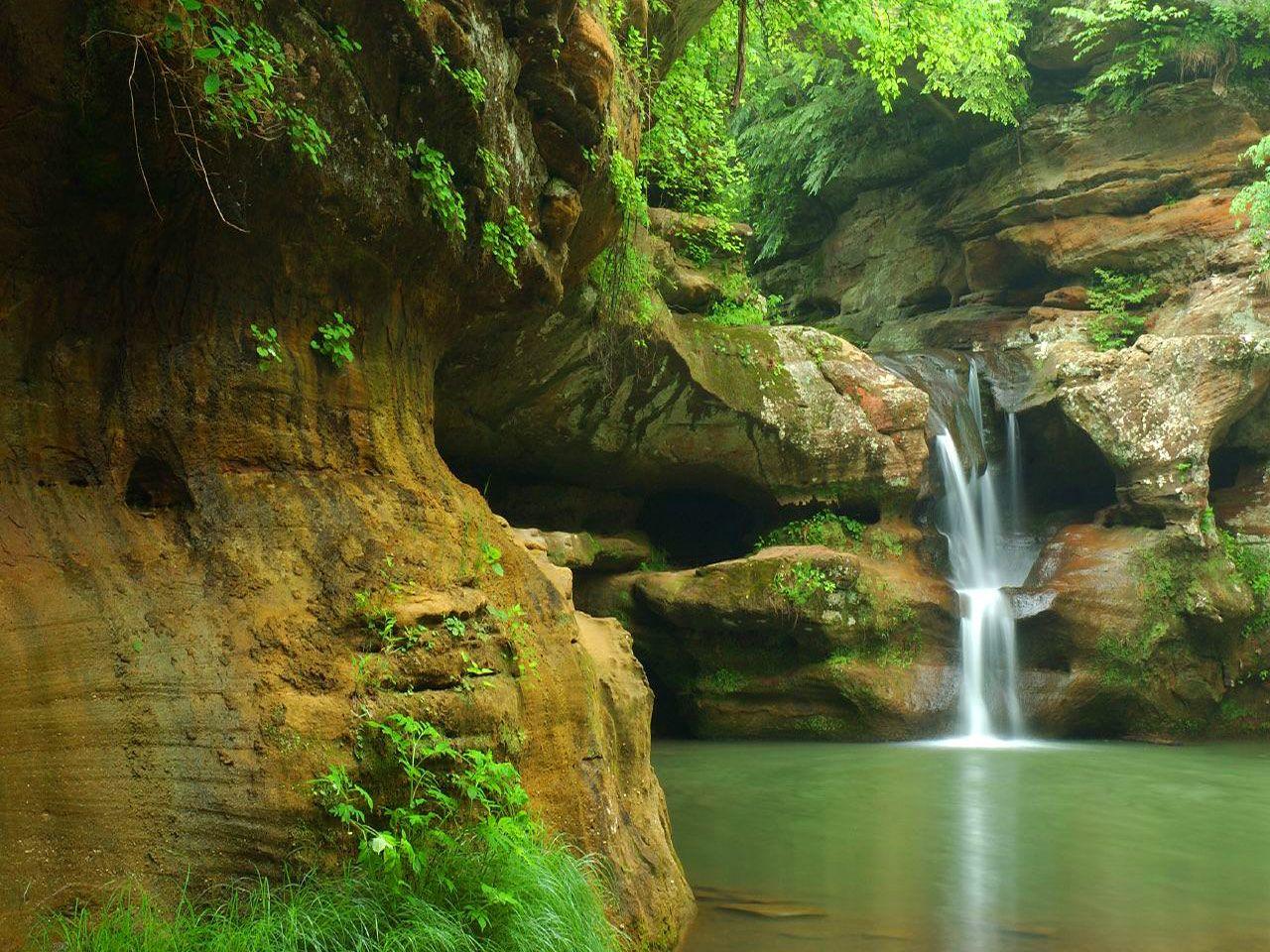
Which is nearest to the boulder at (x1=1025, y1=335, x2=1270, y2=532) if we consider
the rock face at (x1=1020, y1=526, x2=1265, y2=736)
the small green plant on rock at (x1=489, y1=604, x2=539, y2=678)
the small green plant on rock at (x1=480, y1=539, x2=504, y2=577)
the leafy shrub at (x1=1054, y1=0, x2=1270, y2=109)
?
the rock face at (x1=1020, y1=526, x2=1265, y2=736)

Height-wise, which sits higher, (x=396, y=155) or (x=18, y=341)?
(x=396, y=155)

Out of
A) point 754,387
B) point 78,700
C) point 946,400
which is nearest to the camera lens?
point 78,700

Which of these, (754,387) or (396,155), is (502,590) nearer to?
(396,155)

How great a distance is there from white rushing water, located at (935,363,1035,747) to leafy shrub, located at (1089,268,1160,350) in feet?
7.80

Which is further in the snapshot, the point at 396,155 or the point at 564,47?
the point at 564,47

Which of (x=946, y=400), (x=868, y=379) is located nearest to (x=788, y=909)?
(x=868, y=379)

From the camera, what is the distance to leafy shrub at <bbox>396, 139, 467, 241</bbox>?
6029 millimetres

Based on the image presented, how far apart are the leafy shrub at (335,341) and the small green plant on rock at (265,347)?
31cm

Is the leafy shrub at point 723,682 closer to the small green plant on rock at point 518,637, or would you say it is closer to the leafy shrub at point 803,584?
the leafy shrub at point 803,584

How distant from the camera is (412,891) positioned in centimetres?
414

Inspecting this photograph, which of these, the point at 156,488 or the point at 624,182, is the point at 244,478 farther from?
the point at 624,182

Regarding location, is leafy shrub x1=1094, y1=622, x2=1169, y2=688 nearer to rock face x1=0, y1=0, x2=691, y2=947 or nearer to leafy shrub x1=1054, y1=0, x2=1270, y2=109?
rock face x1=0, y1=0, x2=691, y2=947

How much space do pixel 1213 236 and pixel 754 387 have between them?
947 cm

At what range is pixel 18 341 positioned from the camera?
4836 mm
